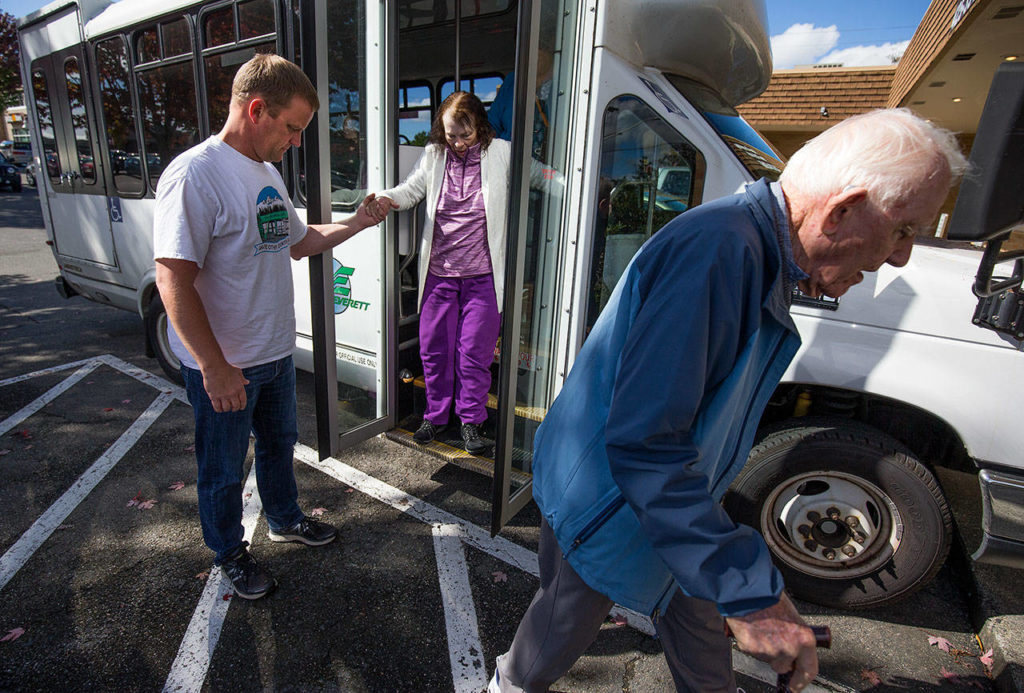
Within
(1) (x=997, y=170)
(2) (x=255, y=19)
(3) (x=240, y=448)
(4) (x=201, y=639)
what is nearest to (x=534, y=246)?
(3) (x=240, y=448)

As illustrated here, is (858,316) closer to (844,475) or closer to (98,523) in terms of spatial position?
(844,475)

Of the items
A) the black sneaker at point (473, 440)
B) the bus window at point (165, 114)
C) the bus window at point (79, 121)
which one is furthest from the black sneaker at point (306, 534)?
the bus window at point (79, 121)

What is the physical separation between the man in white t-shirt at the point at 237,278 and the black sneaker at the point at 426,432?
968 mm

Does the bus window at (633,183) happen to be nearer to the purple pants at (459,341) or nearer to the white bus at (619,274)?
the white bus at (619,274)

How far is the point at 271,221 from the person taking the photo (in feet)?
7.25

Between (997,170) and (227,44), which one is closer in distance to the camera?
(997,170)

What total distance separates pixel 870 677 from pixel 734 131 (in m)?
2.61

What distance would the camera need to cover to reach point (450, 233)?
10.7ft

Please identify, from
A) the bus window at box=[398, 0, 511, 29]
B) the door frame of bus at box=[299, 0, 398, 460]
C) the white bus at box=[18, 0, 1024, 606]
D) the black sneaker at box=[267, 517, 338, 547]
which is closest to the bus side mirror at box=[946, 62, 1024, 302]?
the white bus at box=[18, 0, 1024, 606]

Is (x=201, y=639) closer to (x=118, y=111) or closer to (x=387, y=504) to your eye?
(x=387, y=504)

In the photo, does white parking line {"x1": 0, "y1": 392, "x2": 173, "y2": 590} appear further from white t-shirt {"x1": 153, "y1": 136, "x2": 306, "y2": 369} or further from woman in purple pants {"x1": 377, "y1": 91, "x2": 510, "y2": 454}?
woman in purple pants {"x1": 377, "y1": 91, "x2": 510, "y2": 454}

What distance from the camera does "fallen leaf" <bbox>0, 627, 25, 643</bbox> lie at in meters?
2.24

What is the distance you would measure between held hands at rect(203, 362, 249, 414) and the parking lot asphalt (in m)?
0.99

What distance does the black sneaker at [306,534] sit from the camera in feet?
9.35
